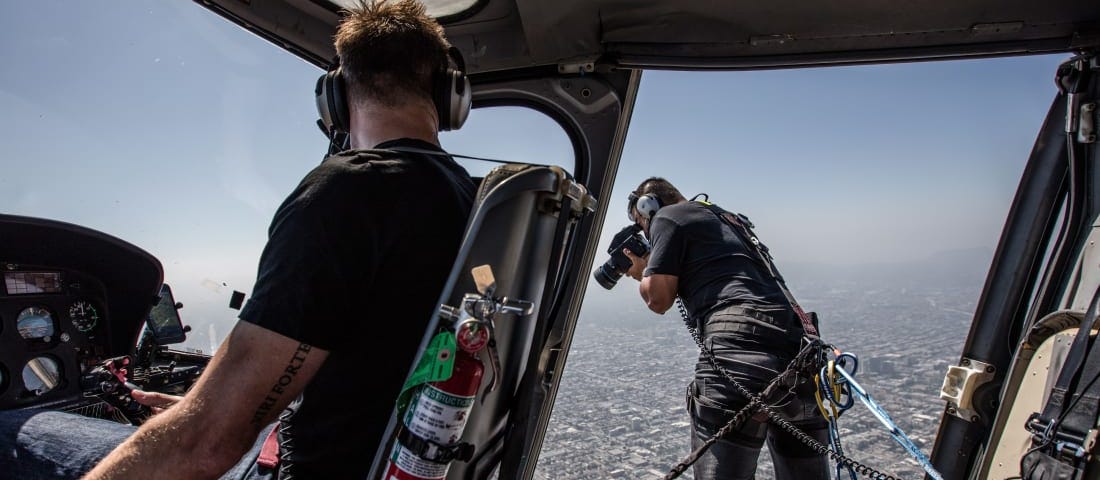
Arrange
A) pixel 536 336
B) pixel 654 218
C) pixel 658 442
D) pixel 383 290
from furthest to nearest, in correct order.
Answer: pixel 658 442 → pixel 654 218 → pixel 536 336 → pixel 383 290

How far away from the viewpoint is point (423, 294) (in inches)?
40.9

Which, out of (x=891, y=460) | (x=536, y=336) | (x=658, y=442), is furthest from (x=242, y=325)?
(x=658, y=442)

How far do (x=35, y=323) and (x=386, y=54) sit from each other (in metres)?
2.31

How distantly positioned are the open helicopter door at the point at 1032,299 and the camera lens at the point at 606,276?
134 cm

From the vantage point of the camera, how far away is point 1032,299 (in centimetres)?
185

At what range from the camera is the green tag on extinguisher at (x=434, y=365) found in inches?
34.6

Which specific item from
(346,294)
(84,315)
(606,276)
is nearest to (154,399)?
(346,294)

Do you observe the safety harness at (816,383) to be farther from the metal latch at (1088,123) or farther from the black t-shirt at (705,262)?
the metal latch at (1088,123)

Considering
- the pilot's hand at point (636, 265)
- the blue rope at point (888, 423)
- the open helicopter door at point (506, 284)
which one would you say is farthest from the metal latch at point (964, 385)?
the open helicopter door at point (506, 284)

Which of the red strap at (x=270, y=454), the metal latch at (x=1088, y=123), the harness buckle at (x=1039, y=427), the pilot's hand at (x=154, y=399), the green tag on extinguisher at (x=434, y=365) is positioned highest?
the metal latch at (x=1088, y=123)

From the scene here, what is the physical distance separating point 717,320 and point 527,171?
1.51 metres

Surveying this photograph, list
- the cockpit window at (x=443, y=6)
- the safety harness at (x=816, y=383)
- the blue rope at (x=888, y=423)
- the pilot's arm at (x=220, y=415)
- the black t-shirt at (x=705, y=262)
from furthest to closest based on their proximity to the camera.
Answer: the black t-shirt at (x=705, y=262) < the cockpit window at (x=443, y=6) < the safety harness at (x=816, y=383) < the blue rope at (x=888, y=423) < the pilot's arm at (x=220, y=415)

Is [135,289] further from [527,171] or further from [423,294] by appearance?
[527,171]

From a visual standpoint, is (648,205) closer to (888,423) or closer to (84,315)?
(888,423)
